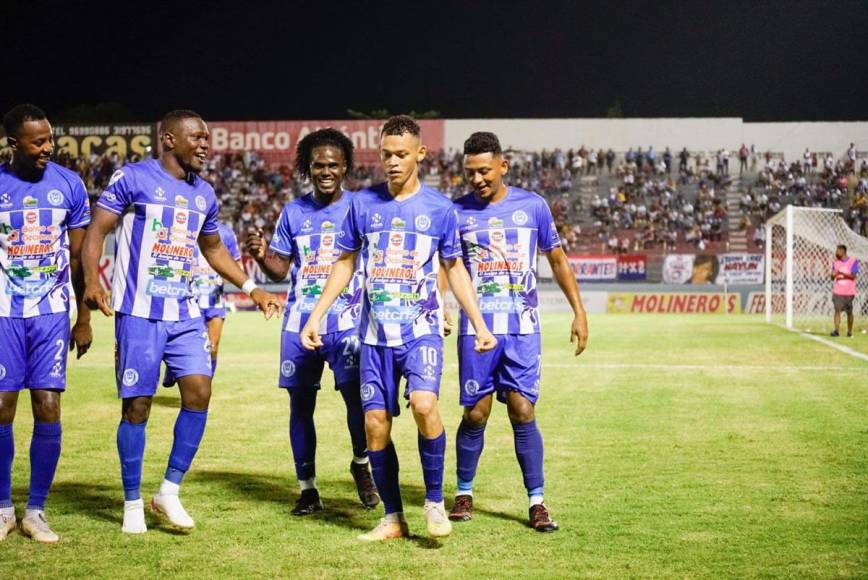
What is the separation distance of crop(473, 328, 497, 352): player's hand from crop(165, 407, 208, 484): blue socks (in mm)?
1866

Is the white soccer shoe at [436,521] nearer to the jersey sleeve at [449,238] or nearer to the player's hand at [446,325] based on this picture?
the player's hand at [446,325]

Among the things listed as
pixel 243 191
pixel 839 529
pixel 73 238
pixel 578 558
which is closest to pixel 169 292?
pixel 73 238

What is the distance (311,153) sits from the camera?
748 cm

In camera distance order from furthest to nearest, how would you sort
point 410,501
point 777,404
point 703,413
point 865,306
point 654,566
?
point 865,306 < point 777,404 < point 703,413 < point 410,501 < point 654,566

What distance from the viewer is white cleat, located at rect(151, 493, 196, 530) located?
251 inches

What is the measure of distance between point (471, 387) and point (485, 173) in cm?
143

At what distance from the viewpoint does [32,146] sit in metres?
6.44

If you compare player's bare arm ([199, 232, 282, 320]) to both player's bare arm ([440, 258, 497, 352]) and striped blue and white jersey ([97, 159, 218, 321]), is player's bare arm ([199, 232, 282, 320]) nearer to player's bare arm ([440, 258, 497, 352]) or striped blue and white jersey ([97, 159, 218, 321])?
striped blue and white jersey ([97, 159, 218, 321])

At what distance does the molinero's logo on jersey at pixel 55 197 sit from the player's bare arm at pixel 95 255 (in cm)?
28

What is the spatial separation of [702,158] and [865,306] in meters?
24.1

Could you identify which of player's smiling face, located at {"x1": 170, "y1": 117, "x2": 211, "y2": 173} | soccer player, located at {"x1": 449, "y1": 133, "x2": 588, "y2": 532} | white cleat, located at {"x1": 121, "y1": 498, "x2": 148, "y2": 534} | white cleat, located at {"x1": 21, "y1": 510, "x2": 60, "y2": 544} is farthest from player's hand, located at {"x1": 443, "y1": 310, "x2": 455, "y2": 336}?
white cleat, located at {"x1": 21, "y1": 510, "x2": 60, "y2": 544}

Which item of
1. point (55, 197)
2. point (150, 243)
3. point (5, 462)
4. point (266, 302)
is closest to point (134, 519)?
point (5, 462)

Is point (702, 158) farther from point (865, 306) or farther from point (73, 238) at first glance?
point (73, 238)

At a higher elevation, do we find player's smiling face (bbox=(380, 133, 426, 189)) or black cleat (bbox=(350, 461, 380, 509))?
player's smiling face (bbox=(380, 133, 426, 189))
